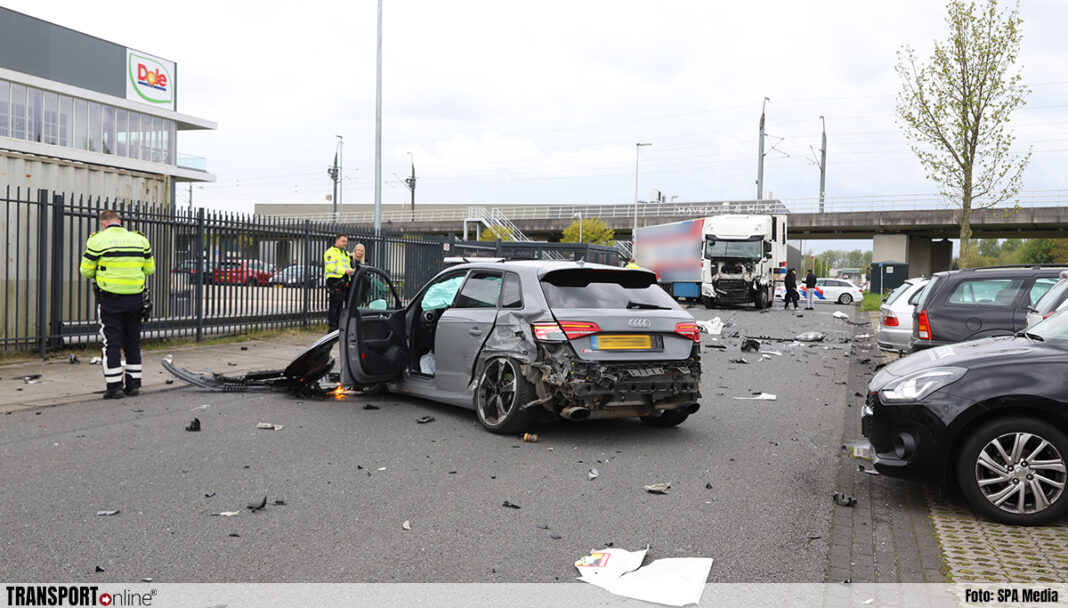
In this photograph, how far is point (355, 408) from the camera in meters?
8.41

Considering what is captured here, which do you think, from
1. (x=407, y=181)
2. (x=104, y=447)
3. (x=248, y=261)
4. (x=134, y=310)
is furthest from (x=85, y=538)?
(x=407, y=181)

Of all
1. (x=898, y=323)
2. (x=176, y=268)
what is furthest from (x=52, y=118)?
(x=898, y=323)

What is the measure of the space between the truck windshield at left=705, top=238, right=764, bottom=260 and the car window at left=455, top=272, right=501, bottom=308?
74.0 feet

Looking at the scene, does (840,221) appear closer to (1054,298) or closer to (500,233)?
(500,233)

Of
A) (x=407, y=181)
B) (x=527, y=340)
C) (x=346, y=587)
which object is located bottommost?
(x=346, y=587)

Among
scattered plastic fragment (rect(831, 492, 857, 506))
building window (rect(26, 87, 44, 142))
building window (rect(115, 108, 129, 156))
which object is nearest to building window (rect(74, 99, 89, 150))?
building window (rect(115, 108, 129, 156))

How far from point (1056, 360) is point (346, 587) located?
428 centimetres

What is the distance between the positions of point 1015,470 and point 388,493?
150 inches

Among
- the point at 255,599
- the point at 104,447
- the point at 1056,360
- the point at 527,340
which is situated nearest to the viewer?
the point at 255,599

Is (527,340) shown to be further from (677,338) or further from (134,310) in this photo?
(134,310)

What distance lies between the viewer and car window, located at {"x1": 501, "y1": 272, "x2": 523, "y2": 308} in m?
7.18

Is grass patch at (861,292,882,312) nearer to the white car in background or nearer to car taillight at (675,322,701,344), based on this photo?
the white car in background

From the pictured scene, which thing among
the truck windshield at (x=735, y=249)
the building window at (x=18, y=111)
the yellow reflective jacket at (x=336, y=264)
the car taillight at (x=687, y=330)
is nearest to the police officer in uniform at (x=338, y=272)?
the yellow reflective jacket at (x=336, y=264)

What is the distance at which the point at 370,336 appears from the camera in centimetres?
834
